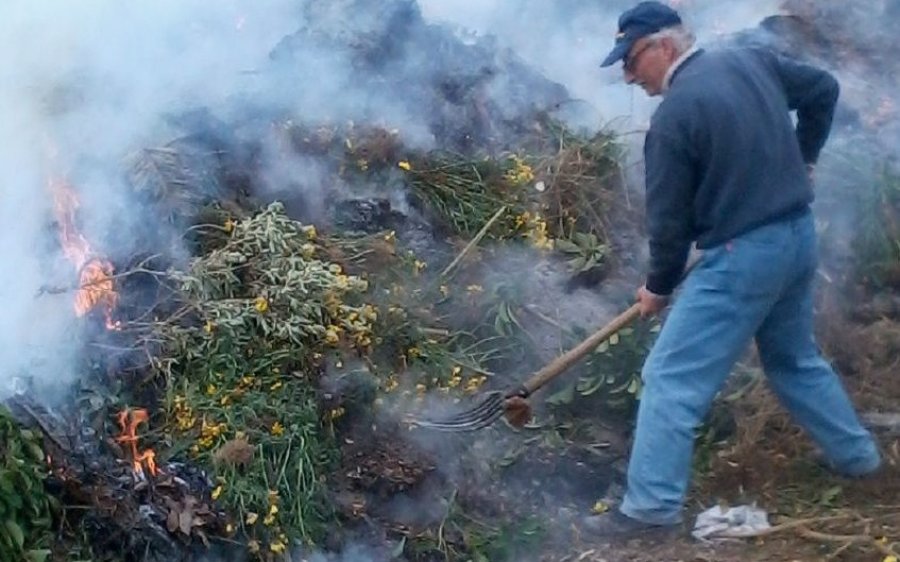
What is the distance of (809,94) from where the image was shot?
15.2 feet

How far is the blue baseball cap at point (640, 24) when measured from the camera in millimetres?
4348

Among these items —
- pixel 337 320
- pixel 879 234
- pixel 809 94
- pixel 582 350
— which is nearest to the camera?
pixel 809 94

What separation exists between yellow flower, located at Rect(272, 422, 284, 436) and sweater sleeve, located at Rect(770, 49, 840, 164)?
85.4 inches

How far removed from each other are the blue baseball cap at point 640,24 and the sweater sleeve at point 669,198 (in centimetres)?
30

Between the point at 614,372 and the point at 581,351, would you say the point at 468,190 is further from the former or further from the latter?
the point at 581,351

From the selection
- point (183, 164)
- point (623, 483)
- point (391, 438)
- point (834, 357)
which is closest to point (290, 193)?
point (183, 164)

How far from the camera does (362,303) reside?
5.56 meters

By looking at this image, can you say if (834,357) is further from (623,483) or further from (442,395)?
(442,395)

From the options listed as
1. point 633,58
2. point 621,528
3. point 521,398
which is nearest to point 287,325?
point 521,398

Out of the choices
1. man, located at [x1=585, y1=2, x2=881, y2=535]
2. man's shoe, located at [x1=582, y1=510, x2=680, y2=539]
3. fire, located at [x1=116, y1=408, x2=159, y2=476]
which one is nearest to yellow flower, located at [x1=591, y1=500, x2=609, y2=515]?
man's shoe, located at [x1=582, y1=510, x2=680, y2=539]

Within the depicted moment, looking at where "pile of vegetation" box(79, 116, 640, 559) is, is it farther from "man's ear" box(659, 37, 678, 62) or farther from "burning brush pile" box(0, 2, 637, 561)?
"man's ear" box(659, 37, 678, 62)

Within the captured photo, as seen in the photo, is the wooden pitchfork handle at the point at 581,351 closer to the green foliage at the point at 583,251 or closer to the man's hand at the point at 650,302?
the man's hand at the point at 650,302

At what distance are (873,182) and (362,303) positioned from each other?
2576 millimetres

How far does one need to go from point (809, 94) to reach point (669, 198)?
0.77 m
